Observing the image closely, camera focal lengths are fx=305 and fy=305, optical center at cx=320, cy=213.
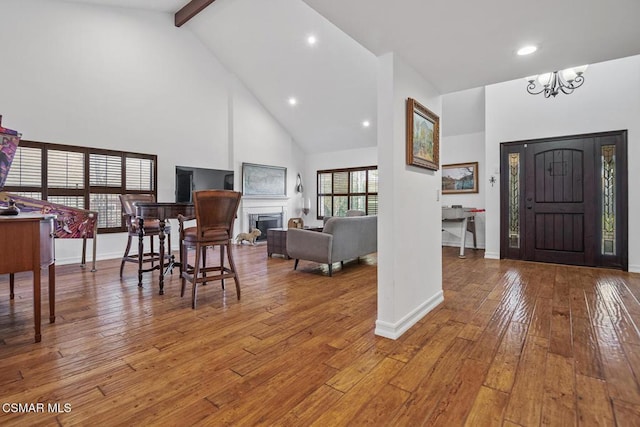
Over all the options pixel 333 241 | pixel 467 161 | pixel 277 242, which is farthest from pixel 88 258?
pixel 467 161

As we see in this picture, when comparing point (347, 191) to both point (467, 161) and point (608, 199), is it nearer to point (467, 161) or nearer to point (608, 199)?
point (467, 161)

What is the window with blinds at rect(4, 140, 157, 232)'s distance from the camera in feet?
14.5

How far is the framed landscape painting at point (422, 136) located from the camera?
2.30 m

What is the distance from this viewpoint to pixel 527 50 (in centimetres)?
213

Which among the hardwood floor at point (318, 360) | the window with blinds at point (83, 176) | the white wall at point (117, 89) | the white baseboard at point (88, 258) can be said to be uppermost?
the white wall at point (117, 89)

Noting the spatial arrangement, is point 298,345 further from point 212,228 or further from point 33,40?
point 33,40

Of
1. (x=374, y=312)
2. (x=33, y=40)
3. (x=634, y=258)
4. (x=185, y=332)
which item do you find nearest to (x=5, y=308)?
(x=185, y=332)

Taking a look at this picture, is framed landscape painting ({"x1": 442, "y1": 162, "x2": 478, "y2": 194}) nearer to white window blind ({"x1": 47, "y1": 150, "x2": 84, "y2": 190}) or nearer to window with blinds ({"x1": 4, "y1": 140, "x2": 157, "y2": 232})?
window with blinds ({"x1": 4, "y1": 140, "x2": 157, "y2": 232})

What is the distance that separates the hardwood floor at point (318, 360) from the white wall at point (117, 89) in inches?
107

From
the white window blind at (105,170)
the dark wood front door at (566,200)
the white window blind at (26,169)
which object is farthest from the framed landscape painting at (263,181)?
the dark wood front door at (566,200)

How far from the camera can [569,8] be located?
5.51ft

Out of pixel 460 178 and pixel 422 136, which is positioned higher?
pixel 460 178

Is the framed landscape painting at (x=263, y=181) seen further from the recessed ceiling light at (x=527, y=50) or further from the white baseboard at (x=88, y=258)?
the recessed ceiling light at (x=527, y=50)

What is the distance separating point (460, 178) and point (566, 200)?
2.11 meters
